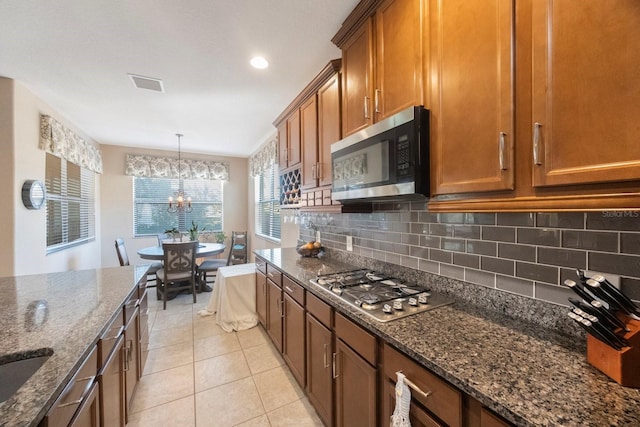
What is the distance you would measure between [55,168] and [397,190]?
451cm

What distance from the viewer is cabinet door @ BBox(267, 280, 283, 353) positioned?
2.19 m

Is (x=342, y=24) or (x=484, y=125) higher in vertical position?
(x=342, y=24)

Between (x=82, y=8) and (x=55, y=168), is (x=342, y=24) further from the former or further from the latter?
(x=55, y=168)

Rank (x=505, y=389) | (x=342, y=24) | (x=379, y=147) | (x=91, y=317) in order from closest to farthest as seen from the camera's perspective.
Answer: (x=505, y=389)
(x=91, y=317)
(x=379, y=147)
(x=342, y=24)

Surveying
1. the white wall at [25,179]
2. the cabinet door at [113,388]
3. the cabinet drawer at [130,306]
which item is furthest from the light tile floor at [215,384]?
the white wall at [25,179]

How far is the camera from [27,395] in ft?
2.24

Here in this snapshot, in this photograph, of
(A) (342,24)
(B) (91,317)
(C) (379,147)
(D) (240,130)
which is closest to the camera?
(B) (91,317)

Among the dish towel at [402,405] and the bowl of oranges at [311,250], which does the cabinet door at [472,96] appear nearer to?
the dish towel at [402,405]

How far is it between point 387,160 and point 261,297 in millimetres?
2102

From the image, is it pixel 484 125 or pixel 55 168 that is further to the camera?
pixel 55 168

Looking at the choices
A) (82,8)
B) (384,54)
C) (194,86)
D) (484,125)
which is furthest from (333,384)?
(194,86)

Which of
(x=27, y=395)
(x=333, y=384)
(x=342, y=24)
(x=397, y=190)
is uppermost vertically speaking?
(x=342, y=24)

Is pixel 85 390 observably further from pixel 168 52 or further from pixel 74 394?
pixel 168 52

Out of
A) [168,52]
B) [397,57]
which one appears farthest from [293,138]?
[397,57]
